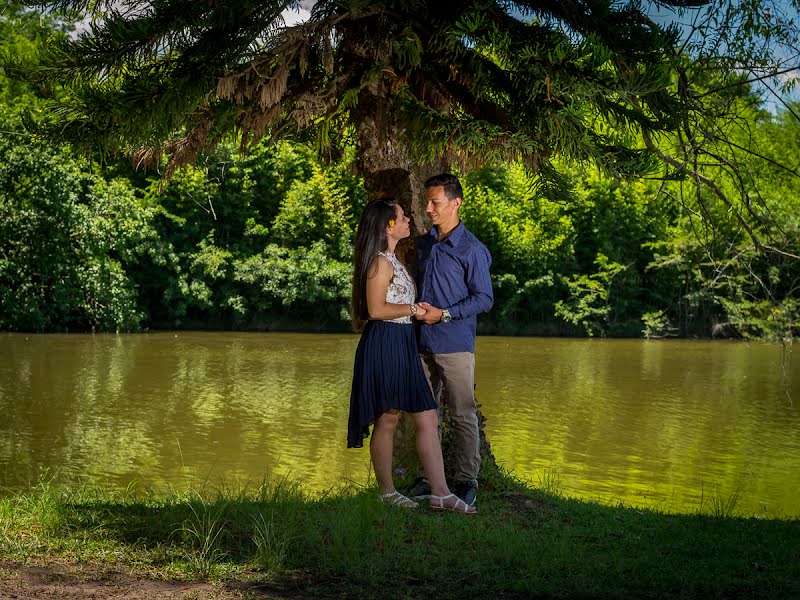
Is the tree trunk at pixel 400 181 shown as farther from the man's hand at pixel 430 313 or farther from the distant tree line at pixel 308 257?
the distant tree line at pixel 308 257

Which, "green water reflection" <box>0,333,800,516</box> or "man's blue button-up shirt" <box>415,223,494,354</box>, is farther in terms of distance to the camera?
"green water reflection" <box>0,333,800,516</box>

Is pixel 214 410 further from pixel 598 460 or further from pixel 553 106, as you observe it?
pixel 553 106

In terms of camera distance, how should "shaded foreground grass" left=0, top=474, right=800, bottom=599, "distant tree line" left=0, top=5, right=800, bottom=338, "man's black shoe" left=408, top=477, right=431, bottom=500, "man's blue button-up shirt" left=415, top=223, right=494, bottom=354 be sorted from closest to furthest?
"shaded foreground grass" left=0, top=474, right=800, bottom=599 → "man's blue button-up shirt" left=415, top=223, right=494, bottom=354 → "man's black shoe" left=408, top=477, right=431, bottom=500 → "distant tree line" left=0, top=5, right=800, bottom=338

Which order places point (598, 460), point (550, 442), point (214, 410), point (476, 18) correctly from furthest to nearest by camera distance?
1. point (214, 410)
2. point (550, 442)
3. point (598, 460)
4. point (476, 18)

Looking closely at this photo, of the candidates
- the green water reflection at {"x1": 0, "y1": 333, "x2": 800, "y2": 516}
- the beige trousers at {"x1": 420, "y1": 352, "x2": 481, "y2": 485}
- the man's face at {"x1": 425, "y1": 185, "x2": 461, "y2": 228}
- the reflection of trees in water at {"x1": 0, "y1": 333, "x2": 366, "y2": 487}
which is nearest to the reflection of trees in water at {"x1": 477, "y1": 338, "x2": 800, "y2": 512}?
the green water reflection at {"x1": 0, "y1": 333, "x2": 800, "y2": 516}

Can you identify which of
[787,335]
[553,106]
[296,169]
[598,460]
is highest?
[296,169]

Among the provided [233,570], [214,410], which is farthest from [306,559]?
[214,410]

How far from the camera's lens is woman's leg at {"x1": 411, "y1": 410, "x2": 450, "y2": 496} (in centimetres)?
629

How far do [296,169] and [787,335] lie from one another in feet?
112

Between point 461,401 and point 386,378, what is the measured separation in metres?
0.56

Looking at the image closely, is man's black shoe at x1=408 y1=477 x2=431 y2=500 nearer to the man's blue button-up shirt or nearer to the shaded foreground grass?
the shaded foreground grass

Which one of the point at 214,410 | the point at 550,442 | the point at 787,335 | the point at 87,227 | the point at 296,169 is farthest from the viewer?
the point at 296,169

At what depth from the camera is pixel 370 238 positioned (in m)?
6.20

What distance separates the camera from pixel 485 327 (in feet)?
140
